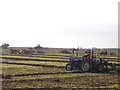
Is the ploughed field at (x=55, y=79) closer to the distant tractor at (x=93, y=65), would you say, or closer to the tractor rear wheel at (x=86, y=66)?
the tractor rear wheel at (x=86, y=66)

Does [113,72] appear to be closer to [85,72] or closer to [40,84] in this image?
[85,72]

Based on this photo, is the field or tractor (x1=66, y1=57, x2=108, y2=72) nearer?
the field

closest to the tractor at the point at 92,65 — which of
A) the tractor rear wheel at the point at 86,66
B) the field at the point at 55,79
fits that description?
the tractor rear wheel at the point at 86,66

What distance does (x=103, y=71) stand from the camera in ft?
57.1

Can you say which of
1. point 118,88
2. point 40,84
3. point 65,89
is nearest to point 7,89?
point 40,84

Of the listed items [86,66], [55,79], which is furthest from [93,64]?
[55,79]

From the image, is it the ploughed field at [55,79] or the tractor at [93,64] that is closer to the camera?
the ploughed field at [55,79]

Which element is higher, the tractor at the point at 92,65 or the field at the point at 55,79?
the tractor at the point at 92,65

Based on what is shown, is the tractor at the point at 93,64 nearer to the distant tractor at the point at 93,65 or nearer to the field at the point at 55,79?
the distant tractor at the point at 93,65

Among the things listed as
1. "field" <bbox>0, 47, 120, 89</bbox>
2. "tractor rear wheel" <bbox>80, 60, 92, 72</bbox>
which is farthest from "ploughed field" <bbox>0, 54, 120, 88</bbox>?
"tractor rear wheel" <bbox>80, 60, 92, 72</bbox>

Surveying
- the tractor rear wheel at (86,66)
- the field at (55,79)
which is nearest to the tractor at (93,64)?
the tractor rear wheel at (86,66)

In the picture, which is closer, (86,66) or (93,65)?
(93,65)

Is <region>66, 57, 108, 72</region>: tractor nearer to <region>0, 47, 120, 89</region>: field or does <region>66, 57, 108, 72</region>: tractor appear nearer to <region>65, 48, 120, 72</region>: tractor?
<region>65, 48, 120, 72</region>: tractor

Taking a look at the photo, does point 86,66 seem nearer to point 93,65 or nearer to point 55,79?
point 93,65
